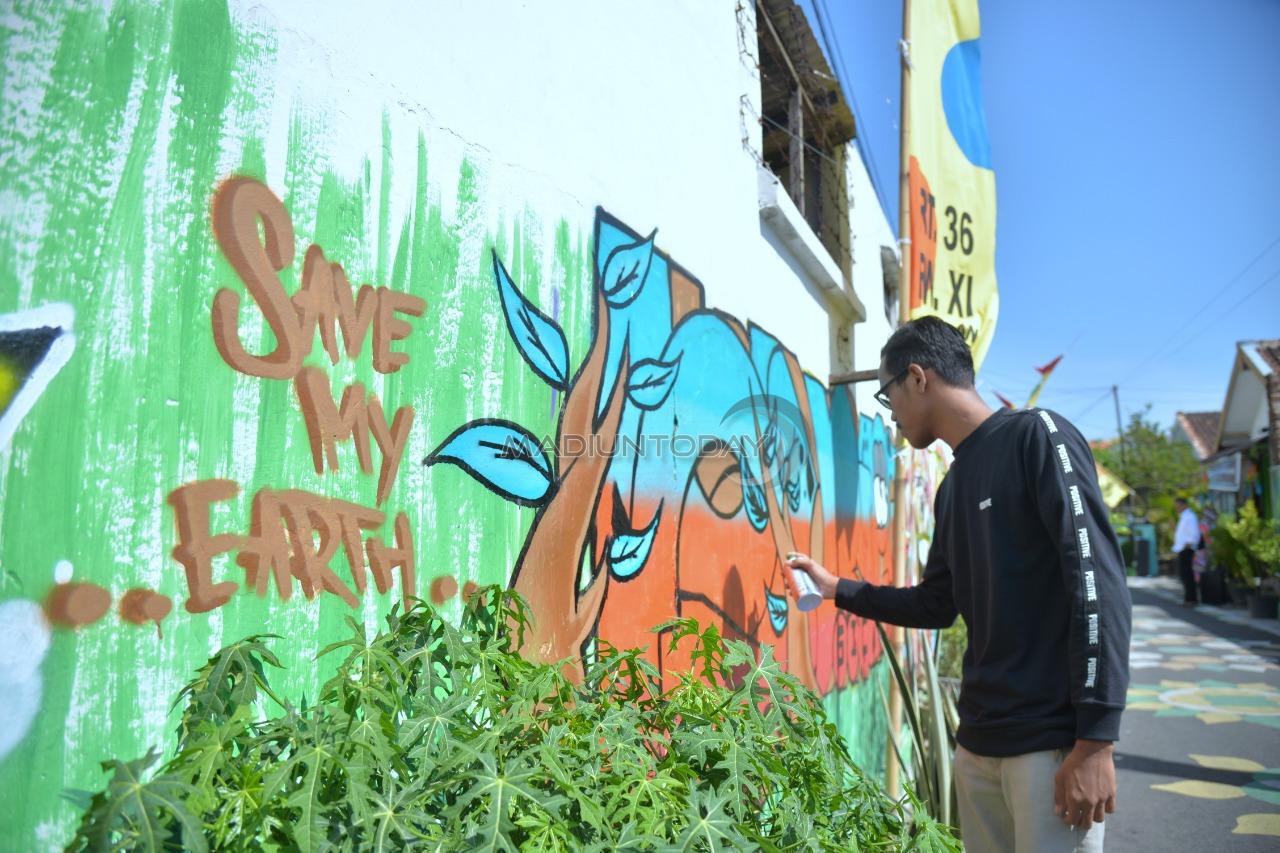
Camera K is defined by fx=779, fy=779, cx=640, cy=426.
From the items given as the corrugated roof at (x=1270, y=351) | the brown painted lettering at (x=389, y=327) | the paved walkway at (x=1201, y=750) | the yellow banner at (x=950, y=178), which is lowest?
the paved walkway at (x=1201, y=750)

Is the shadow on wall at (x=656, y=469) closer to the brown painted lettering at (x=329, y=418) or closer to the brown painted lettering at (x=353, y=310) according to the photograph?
the brown painted lettering at (x=329, y=418)

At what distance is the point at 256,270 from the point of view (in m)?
1.16

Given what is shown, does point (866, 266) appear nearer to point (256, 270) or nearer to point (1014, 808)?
point (1014, 808)

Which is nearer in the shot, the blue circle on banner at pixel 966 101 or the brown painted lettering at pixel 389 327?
the brown painted lettering at pixel 389 327

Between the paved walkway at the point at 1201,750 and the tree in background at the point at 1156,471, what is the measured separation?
53.3 ft

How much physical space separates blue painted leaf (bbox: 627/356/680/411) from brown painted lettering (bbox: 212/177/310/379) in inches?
42.1

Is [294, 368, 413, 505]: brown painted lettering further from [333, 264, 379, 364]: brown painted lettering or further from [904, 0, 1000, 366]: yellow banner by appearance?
[904, 0, 1000, 366]: yellow banner

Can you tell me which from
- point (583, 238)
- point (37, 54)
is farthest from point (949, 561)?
point (37, 54)

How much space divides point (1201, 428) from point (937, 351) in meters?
29.6

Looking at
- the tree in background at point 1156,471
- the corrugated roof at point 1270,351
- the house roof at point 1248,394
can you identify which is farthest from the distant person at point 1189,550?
the tree in background at point 1156,471

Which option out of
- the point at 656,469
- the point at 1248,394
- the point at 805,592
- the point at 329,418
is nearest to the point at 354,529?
the point at 329,418

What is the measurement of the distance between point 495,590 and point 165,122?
0.85 m

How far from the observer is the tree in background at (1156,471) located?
24.3 metres

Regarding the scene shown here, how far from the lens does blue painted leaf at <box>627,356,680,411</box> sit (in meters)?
2.17
